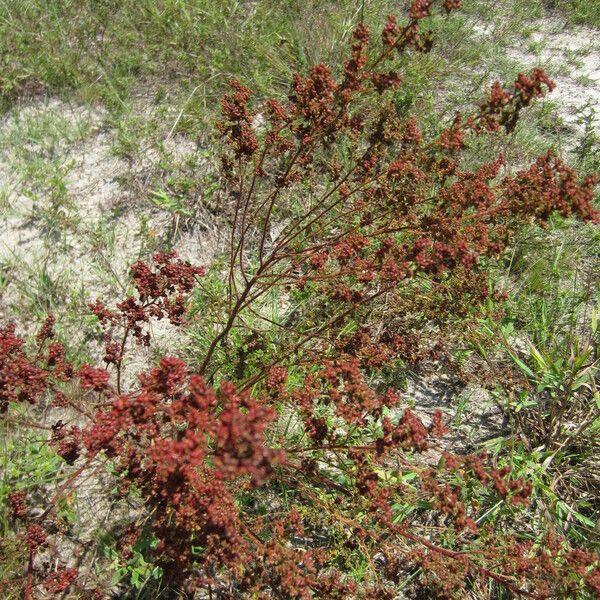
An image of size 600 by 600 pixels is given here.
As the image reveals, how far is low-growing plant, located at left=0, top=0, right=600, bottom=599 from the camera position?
189 centimetres

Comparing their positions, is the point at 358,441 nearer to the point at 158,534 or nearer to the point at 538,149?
the point at 158,534

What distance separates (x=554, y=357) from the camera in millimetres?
3285

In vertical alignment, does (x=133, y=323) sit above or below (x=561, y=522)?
above

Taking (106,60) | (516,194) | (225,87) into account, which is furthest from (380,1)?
(516,194)

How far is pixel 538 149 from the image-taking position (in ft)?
14.1

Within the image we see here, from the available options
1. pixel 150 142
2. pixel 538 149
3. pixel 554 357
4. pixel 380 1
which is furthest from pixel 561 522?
pixel 380 1

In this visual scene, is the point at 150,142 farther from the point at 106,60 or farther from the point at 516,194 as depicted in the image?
the point at 516,194

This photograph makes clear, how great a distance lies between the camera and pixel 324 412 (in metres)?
3.24

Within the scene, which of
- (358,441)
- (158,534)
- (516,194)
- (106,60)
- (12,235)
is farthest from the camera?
(106,60)

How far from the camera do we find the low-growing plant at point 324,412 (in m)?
1.89

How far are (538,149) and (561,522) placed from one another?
2949 mm

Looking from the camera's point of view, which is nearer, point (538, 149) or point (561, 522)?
point (561, 522)

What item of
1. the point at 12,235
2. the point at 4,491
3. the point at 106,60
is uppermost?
Answer: the point at 106,60

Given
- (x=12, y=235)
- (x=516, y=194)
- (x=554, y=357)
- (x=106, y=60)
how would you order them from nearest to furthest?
(x=516, y=194)
(x=554, y=357)
(x=12, y=235)
(x=106, y=60)
